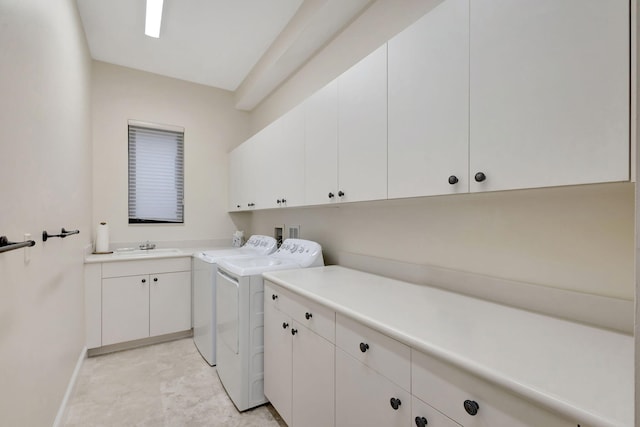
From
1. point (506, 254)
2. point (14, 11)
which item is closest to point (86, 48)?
point (14, 11)

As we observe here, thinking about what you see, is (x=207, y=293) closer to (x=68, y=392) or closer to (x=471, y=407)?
(x=68, y=392)

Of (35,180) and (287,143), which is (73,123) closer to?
(35,180)

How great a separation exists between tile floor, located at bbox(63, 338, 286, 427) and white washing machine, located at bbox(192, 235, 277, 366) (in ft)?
0.54

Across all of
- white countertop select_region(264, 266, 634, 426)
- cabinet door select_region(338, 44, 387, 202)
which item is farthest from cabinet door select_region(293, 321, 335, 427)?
cabinet door select_region(338, 44, 387, 202)

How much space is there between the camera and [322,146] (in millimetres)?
Result: 1922

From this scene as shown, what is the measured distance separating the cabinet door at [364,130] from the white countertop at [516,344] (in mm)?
549

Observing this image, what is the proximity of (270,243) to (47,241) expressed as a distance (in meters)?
1.69

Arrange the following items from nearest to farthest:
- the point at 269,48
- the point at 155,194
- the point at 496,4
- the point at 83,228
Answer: the point at 496,4
the point at 83,228
the point at 269,48
the point at 155,194

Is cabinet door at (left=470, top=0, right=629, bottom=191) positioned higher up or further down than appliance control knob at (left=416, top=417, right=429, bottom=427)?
higher up

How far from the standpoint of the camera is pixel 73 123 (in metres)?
2.14

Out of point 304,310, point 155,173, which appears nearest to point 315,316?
point 304,310

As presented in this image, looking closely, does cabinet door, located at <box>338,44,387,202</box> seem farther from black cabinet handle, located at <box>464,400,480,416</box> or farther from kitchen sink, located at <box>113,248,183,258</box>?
kitchen sink, located at <box>113,248,183,258</box>

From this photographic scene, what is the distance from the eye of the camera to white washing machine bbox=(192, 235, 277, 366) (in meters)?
2.44

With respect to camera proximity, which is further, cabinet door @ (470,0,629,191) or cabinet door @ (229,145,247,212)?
cabinet door @ (229,145,247,212)
